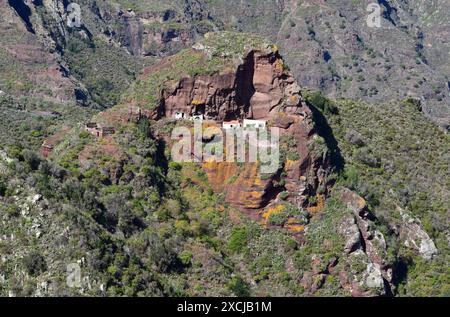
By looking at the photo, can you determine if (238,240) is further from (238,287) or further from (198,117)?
(198,117)

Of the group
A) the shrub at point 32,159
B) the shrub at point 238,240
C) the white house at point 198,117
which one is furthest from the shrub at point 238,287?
the shrub at point 32,159

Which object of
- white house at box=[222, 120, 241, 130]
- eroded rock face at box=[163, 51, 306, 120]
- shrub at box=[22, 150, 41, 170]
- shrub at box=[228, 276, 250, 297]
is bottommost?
shrub at box=[228, 276, 250, 297]

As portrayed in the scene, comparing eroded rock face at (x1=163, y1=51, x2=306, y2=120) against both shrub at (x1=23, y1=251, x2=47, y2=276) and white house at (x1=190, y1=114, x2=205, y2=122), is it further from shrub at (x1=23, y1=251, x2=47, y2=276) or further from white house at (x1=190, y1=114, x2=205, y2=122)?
shrub at (x1=23, y1=251, x2=47, y2=276)

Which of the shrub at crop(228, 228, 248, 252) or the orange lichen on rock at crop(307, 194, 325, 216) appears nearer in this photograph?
the shrub at crop(228, 228, 248, 252)

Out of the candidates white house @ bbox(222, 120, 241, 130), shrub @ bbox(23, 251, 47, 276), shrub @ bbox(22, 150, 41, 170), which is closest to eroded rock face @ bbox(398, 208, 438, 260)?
white house @ bbox(222, 120, 241, 130)

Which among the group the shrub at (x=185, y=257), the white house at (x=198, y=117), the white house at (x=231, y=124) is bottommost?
the shrub at (x=185, y=257)

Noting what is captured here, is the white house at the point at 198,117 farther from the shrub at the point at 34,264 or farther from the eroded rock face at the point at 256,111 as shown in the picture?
the shrub at the point at 34,264
